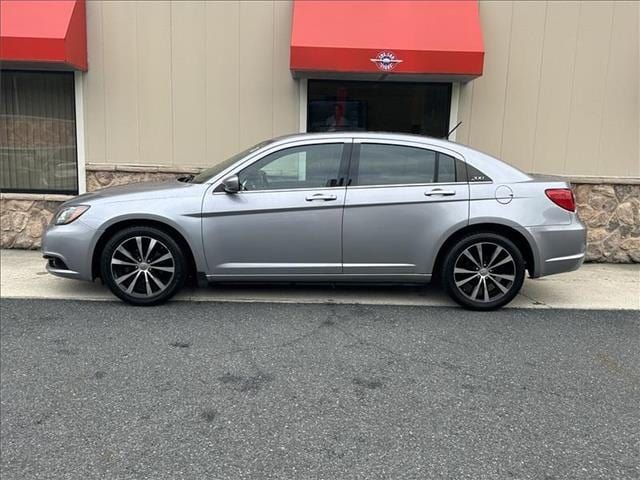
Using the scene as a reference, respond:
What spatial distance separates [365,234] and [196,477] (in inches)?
118

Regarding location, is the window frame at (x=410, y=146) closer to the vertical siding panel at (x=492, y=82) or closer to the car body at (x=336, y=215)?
the car body at (x=336, y=215)

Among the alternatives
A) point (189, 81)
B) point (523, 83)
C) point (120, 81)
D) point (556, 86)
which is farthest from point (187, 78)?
point (556, 86)

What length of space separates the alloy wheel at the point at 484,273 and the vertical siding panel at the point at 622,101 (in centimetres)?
364

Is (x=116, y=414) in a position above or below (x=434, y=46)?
below

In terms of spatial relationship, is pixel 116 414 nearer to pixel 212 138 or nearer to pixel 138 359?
pixel 138 359

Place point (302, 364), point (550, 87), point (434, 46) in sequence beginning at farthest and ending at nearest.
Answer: point (550, 87) < point (434, 46) < point (302, 364)

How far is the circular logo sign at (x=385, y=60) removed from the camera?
7.01 m

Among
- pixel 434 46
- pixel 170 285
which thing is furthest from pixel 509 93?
pixel 170 285

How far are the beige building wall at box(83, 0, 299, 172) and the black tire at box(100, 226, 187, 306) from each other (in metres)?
2.99

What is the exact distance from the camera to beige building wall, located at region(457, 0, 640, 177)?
7777 millimetres

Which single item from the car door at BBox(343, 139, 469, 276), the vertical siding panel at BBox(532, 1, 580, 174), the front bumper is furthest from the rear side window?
the vertical siding panel at BBox(532, 1, 580, 174)

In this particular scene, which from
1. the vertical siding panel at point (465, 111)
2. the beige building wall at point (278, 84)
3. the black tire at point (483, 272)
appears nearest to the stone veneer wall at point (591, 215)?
the beige building wall at point (278, 84)

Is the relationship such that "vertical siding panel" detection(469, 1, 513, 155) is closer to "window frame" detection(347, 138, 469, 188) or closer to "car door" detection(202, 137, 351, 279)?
"window frame" detection(347, 138, 469, 188)

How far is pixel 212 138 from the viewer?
7.97 metres
